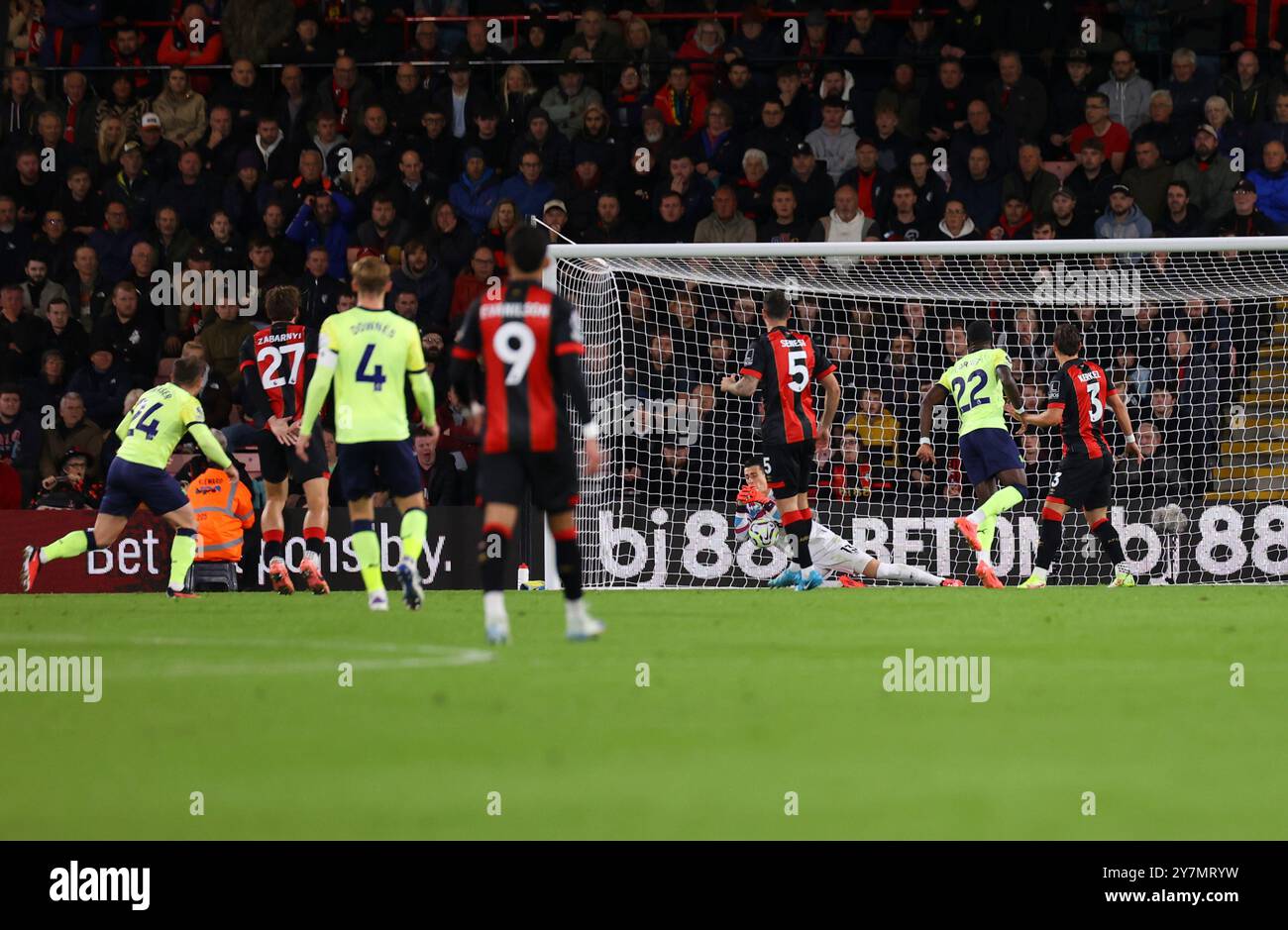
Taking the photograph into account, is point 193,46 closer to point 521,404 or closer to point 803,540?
point 803,540

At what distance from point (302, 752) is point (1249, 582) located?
36.2ft

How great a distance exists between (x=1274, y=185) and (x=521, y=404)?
11225 millimetres

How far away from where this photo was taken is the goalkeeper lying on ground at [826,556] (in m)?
14.2

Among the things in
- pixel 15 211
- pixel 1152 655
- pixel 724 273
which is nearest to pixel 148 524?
pixel 15 211

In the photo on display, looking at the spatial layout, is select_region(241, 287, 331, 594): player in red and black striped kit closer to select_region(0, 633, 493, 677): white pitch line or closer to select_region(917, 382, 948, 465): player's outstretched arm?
select_region(0, 633, 493, 677): white pitch line

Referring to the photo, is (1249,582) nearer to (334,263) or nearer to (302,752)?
(334,263)

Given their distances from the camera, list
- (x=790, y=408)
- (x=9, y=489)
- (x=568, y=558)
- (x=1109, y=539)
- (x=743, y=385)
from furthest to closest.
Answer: (x=9, y=489), (x=1109, y=539), (x=790, y=408), (x=743, y=385), (x=568, y=558)

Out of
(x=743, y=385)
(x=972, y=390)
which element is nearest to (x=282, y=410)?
(x=743, y=385)

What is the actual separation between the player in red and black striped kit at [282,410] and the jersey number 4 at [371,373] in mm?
2480

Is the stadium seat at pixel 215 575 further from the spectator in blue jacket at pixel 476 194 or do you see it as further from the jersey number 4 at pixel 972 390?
the jersey number 4 at pixel 972 390

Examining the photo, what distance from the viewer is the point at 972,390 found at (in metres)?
13.8

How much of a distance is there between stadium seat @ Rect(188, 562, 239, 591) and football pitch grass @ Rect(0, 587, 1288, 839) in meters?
5.29

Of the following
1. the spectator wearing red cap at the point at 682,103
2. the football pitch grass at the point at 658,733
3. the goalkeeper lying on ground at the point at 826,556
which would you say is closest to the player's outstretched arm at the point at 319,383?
the football pitch grass at the point at 658,733

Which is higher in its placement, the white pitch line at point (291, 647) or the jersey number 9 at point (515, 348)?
the jersey number 9 at point (515, 348)
